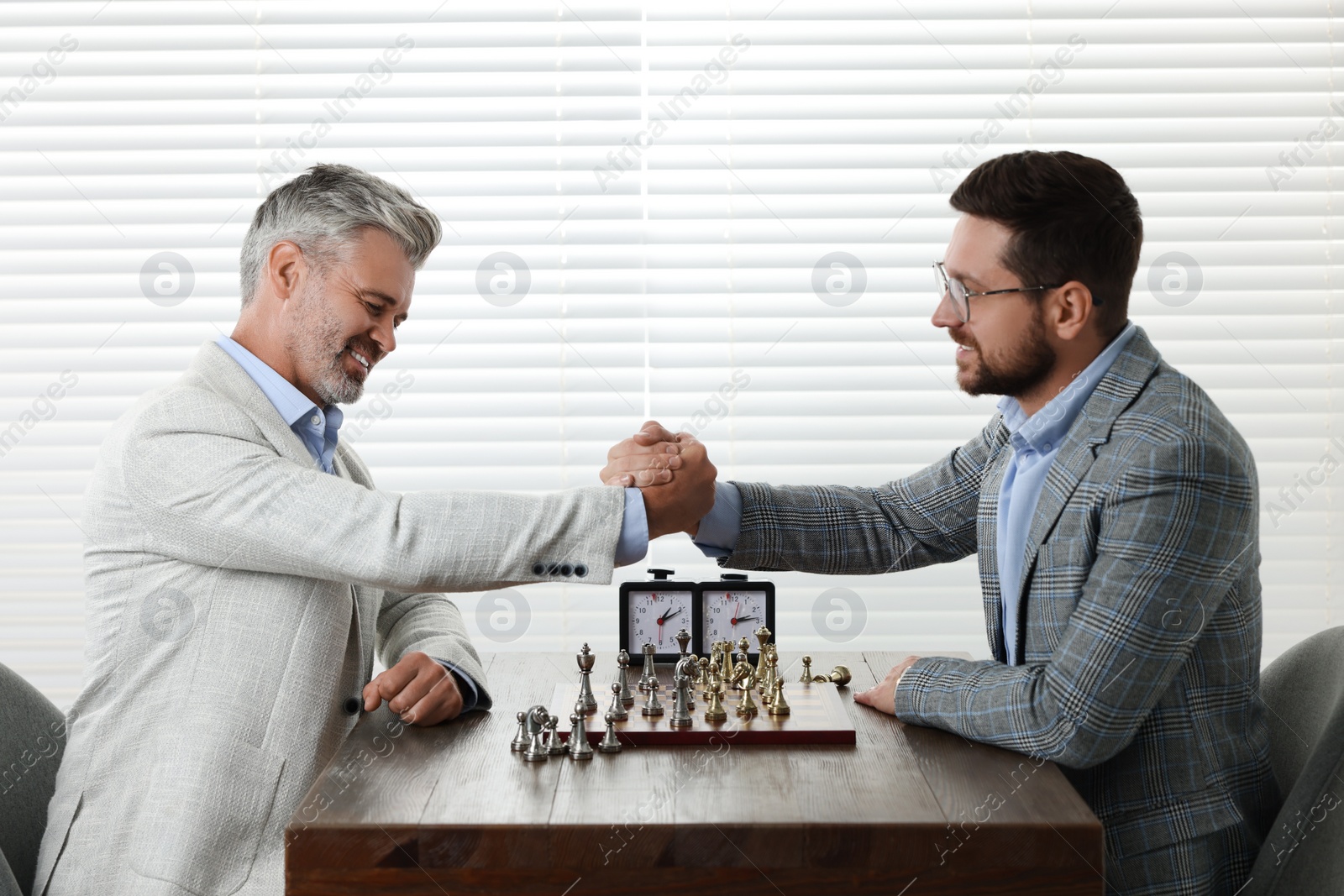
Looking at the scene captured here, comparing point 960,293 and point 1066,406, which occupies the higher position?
point 960,293

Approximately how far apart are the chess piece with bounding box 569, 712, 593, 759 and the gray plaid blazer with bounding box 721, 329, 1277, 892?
0.47 m

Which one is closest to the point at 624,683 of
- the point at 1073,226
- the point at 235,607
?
the point at 235,607

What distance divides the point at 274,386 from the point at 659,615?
75 centimetres

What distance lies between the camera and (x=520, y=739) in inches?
65.5

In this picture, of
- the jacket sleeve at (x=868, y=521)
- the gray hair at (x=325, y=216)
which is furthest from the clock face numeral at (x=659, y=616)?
the gray hair at (x=325, y=216)

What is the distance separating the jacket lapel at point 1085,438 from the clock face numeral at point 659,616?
59 centimetres

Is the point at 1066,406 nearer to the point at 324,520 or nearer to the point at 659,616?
the point at 659,616

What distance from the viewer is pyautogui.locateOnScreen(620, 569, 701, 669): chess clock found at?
7.00 ft

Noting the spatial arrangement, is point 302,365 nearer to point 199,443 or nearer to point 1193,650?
point 199,443

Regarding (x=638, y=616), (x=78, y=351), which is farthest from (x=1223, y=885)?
(x=78, y=351)

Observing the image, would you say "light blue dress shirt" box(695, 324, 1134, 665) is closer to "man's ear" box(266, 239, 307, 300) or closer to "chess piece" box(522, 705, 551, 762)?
Answer: "chess piece" box(522, 705, 551, 762)

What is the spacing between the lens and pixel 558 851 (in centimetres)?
138

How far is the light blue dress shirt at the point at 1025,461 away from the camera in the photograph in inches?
72.8

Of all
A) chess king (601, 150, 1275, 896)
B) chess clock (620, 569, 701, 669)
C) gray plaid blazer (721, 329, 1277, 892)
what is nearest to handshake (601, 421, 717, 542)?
chess king (601, 150, 1275, 896)
